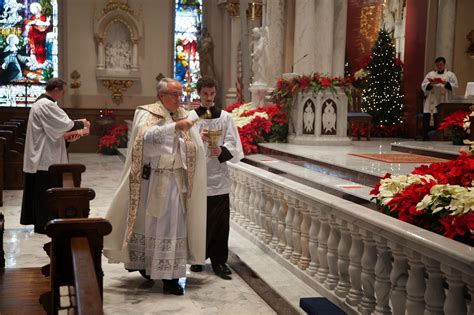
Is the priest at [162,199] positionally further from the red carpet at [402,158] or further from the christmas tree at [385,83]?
the christmas tree at [385,83]

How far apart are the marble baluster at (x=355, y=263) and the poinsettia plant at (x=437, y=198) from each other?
0.24m

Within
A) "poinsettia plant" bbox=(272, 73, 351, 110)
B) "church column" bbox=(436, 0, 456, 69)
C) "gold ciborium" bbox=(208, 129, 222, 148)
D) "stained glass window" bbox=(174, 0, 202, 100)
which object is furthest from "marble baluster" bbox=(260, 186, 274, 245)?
"stained glass window" bbox=(174, 0, 202, 100)

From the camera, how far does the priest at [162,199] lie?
5.29m

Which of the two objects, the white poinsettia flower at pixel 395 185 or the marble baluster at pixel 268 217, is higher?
the white poinsettia flower at pixel 395 185

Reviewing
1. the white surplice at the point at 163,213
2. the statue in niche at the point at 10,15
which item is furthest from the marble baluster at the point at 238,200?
the statue in niche at the point at 10,15

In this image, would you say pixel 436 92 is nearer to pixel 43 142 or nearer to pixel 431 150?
pixel 431 150

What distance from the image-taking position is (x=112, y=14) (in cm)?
1936

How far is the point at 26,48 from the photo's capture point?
1984 centimetres

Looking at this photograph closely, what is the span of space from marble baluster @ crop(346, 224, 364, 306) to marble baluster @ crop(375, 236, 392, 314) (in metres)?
0.34

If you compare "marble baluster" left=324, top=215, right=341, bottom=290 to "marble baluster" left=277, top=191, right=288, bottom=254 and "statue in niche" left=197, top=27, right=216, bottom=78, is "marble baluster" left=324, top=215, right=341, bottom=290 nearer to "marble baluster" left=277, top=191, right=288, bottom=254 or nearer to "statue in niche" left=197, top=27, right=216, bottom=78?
"marble baluster" left=277, top=191, right=288, bottom=254

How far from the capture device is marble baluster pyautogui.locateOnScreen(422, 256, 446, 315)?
11.2 ft

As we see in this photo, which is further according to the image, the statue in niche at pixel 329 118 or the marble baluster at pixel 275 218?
the statue in niche at pixel 329 118

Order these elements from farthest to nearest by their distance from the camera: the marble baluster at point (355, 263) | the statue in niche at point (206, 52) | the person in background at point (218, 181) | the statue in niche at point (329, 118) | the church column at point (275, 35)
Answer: the statue in niche at point (206, 52), the church column at point (275, 35), the statue in niche at point (329, 118), the person in background at point (218, 181), the marble baluster at point (355, 263)

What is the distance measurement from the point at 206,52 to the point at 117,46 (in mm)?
2600
